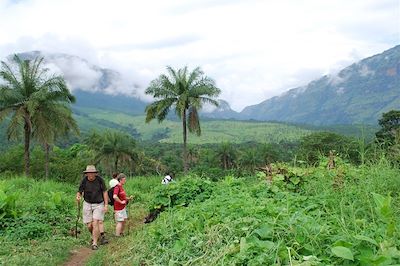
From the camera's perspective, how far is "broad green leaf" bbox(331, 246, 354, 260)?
12.0ft

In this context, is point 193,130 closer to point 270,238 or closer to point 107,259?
point 107,259

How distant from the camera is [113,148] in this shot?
168ft

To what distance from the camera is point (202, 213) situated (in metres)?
6.54

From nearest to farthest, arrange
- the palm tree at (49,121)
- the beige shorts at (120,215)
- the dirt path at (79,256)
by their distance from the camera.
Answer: the dirt path at (79,256), the beige shorts at (120,215), the palm tree at (49,121)

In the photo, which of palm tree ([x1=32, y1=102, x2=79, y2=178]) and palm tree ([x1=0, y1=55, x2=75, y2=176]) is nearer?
palm tree ([x1=0, y1=55, x2=75, y2=176])

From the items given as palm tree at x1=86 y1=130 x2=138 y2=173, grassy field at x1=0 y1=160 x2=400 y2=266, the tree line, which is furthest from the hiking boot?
palm tree at x1=86 y1=130 x2=138 y2=173

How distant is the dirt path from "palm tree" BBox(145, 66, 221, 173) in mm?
26262

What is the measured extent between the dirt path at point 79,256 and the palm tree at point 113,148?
41.6m

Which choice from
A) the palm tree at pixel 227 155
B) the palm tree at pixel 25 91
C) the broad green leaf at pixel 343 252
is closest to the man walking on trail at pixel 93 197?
the broad green leaf at pixel 343 252

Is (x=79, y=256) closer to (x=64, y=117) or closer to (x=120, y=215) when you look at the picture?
(x=120, y=215)

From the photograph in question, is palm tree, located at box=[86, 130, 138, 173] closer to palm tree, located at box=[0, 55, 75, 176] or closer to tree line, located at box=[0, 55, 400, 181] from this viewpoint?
tree line, located at box=[0, 55, 400, 181]

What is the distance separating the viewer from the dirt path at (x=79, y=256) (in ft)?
27.8

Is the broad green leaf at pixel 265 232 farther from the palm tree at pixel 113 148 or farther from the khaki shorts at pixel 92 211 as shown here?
the palm tree at pixel 113 148

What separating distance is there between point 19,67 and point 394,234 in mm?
29446
